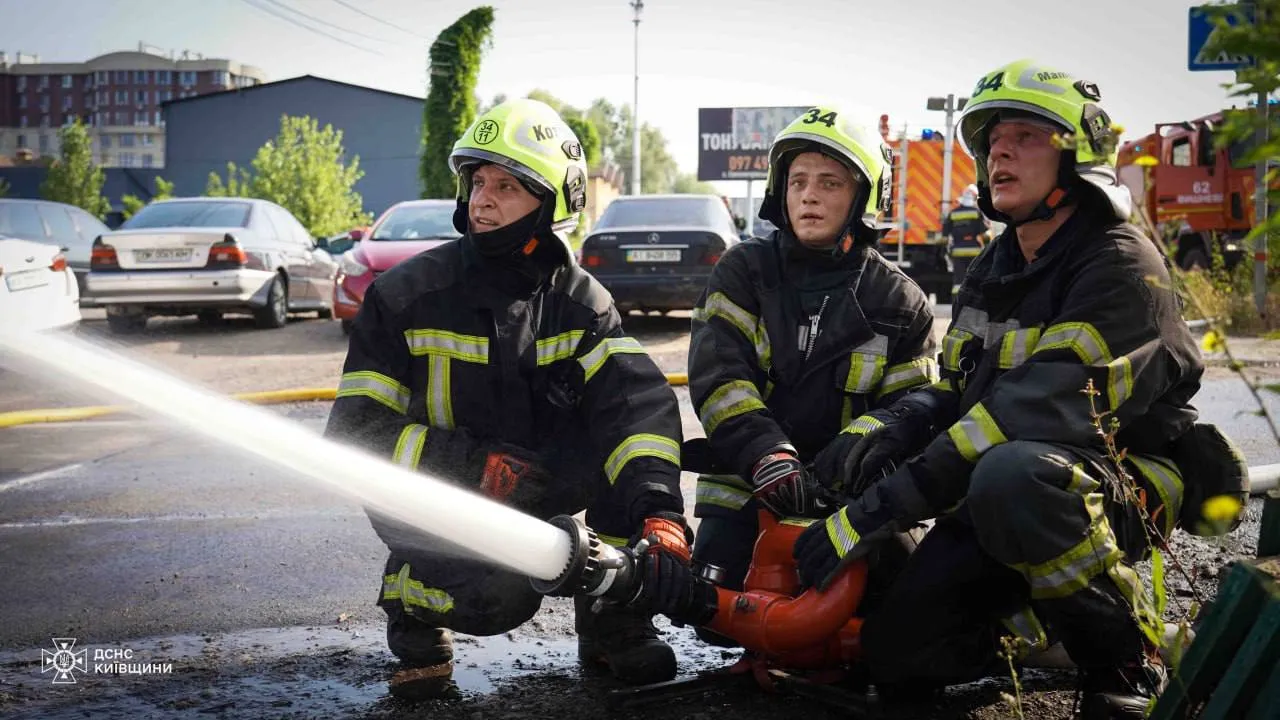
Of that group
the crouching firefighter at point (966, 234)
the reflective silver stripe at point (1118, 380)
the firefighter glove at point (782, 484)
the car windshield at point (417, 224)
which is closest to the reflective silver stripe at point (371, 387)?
the firefighter glove at point (782, 484)

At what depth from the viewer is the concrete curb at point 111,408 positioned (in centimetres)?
800

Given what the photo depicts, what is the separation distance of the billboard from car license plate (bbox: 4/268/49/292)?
131 ft

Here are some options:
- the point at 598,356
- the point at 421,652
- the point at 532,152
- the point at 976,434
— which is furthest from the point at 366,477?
the point at 976,434

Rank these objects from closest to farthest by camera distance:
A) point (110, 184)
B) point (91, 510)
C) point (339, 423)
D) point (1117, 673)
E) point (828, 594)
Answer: point (1117, 673) < point (828, 594) < point (339, 423) < point (91, 510) < point (110, 184)

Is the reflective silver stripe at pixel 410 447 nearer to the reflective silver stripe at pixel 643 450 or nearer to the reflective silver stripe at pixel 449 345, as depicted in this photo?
the reflective silver stripe at pixel 449 345

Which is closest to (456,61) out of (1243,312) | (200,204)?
(200,204)

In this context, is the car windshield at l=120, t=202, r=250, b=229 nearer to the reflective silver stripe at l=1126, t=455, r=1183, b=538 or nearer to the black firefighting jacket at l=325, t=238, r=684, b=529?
the black firefighting jacket at l=325, t=238, r=684, b=529

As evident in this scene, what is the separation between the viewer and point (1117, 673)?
273 centimetres

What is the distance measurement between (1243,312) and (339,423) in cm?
1013

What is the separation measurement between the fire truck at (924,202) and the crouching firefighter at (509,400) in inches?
633

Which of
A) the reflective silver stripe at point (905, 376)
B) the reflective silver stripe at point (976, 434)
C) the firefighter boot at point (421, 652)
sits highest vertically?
the reflective silver stripe at point (905, 376)

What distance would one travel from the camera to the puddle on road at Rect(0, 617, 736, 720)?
3.02 meters

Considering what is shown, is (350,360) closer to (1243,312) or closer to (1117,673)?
(1117,673)

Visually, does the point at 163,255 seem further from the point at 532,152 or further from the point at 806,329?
the point at 806,329
